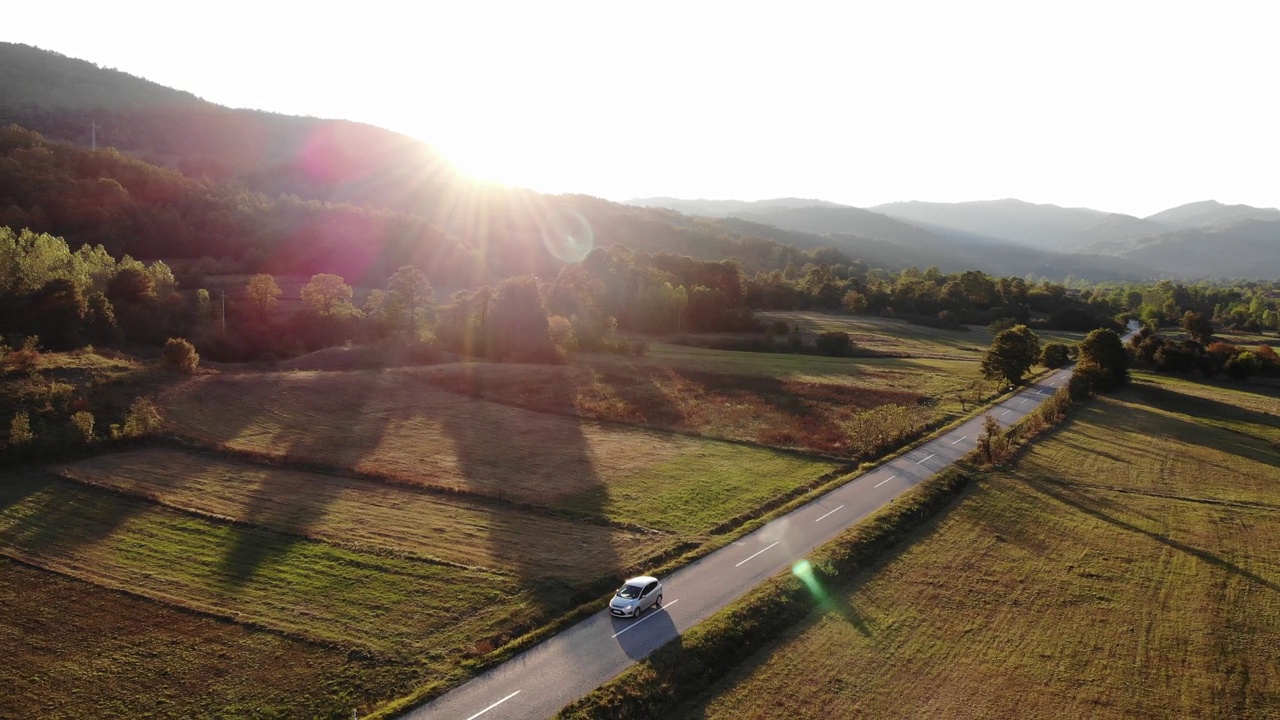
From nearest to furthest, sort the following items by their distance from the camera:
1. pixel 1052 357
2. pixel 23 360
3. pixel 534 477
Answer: pixel 534 477
pixel 23 360
pixel 1052 357

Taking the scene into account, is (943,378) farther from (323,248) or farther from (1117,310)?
(1117,310)

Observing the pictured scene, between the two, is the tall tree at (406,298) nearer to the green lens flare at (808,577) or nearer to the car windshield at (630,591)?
the car windshield at (630,591)

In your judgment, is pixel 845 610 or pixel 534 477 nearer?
pixel 845 610

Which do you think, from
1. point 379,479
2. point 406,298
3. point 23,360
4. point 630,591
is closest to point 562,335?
point 406,298

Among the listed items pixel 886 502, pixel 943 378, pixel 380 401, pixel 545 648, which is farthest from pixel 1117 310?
pixel 545 648

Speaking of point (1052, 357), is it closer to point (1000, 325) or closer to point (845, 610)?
point (1000, 325)

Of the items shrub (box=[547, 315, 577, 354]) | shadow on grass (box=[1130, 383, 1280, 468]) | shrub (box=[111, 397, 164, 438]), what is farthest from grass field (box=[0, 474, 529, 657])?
shadow on grass (box=[1130, 383, 1280, 468])
